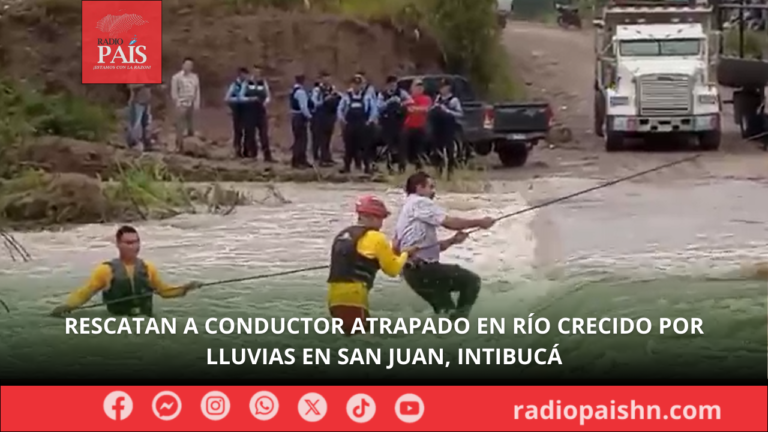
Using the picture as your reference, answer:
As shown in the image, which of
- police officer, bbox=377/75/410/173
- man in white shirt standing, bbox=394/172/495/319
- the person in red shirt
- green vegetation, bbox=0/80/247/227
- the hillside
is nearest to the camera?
man in white shirt standing, bbox=394/172/495/319

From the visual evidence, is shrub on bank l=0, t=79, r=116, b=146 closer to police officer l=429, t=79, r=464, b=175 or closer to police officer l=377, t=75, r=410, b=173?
police officer l=377, t=75, r=410, b=173

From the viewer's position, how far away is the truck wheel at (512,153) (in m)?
19.2

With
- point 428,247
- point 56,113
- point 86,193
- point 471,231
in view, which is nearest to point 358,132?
point 56,113

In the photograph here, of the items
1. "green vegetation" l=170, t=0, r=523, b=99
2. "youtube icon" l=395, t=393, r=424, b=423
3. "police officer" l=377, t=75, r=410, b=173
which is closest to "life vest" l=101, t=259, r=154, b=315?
"youtube icon" l=395, t=393, r=424, b=423

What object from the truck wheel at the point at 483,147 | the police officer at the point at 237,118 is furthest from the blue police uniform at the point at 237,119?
the truck wheel at the point at 483,147

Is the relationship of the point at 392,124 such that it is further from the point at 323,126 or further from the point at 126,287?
the point at 126,287

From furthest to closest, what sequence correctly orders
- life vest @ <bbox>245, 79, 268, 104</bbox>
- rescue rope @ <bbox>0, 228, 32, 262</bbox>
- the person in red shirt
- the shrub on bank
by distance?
life vest @ <bbox>245, 79, 268, 104</bbox> < the shrub on bank < the person in red shirt < rescue rope @ <bbox>0, 228, 32, 262</bbox>

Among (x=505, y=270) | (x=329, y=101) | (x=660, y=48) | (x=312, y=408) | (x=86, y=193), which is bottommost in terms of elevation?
(x=312, y=408)

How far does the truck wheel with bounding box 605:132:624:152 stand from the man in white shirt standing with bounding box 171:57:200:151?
5.67m

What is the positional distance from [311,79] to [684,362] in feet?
55.0

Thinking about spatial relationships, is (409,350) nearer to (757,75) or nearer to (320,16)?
(757,75)

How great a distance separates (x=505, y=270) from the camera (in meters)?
11.2

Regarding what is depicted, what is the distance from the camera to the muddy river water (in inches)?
296

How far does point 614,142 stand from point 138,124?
6.58 meters
